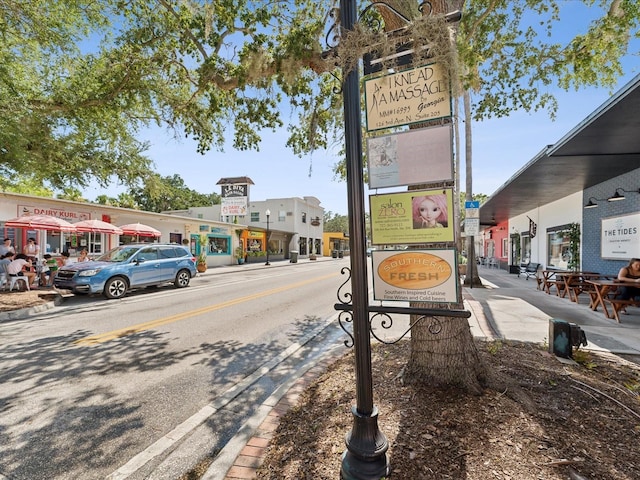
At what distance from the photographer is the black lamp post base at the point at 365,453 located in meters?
1.96

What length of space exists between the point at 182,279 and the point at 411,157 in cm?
1223

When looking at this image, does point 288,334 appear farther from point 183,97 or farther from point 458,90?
point 183,97

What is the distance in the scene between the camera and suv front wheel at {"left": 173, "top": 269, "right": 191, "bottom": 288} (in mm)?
12484

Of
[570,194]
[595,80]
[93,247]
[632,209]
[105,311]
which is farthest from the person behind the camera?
[93,247]

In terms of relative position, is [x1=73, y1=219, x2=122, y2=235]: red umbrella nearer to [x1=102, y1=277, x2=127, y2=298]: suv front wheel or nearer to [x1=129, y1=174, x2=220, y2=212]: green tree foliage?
[x1=102, y1=277, x2=127, y2=298]: suv front wheel

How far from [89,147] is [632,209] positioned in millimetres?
16781

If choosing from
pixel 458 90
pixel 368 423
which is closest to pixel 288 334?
pixel 368 423

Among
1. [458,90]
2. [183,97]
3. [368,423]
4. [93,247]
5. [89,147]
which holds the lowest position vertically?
[368,423]

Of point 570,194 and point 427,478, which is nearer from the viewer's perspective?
point 427,478

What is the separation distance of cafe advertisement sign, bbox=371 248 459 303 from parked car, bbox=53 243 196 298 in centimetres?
1015

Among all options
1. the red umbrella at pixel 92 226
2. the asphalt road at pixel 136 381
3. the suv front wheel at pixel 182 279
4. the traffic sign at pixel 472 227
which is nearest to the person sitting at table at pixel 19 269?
the red umbrella at pixel 92 226

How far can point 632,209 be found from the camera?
9141 millimetres

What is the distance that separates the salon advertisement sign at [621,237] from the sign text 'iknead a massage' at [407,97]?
1031 centimetres

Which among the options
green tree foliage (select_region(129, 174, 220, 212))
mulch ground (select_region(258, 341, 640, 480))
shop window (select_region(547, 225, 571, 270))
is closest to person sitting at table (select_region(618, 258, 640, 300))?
shop window (select_region(547, 225, 571, 270))
